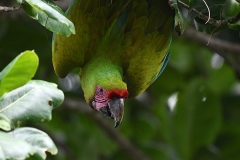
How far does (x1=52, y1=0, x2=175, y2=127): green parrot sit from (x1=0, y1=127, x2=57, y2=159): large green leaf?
69 centimetres

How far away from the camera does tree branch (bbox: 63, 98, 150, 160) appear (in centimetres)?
266

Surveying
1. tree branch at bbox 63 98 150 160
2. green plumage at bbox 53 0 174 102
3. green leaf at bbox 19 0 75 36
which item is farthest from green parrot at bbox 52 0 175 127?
tree branch at bbox 63 98 150 160

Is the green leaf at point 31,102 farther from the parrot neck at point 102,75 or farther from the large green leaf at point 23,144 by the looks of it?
the parrot neck at point 102,75

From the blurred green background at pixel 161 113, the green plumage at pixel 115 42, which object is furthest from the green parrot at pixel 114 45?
the blurred green background at pixel 161 113

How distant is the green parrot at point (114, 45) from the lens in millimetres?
1818

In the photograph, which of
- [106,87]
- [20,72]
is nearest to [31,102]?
[20,72]

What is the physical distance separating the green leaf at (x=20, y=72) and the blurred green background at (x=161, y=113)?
1.30 metres

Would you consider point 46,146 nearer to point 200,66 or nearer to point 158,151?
point 158,151

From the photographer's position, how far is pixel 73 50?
187 cm

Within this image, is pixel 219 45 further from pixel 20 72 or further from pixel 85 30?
pixel 20 72

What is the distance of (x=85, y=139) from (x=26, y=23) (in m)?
0.75

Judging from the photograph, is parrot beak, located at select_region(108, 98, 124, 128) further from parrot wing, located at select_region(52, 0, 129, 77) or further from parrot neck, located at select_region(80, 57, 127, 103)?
parrot wing, located at select_region(52, 0, 129, 77)

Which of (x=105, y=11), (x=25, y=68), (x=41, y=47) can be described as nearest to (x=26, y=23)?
(x=41, y=47)

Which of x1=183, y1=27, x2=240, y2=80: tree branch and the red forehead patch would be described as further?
x1=183, y1=27, x2=240, y2=80: tree branch
